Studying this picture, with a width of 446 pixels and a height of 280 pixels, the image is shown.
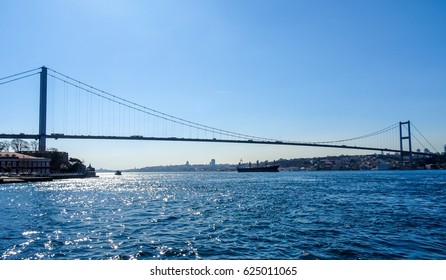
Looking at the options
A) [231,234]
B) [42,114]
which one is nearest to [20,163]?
[42,114]

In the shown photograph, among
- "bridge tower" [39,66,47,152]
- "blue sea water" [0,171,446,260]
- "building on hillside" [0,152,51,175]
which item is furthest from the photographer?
"building on hillside" [0,152,51,175]

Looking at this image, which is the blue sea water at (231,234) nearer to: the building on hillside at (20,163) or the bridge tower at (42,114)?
the bridge tower at (42,114)

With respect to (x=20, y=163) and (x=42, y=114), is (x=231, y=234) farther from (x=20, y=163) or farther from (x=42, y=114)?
(x=20, y=163)

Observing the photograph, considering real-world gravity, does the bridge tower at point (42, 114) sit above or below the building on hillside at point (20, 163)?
above

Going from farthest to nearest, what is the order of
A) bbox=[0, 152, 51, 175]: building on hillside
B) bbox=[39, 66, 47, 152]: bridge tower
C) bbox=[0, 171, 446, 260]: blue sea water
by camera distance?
bbox=[0, 152, 51, 175]: building on hillside, bbox=[39, 66, 47, 152]: bridge tower, bbox=[0, 171, 446, 260]: blue sea water

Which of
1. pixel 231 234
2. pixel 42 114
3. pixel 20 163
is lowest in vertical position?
pixel 231 234

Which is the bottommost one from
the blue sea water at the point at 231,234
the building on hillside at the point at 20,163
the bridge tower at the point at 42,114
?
the blue sea water at the point at 231,234

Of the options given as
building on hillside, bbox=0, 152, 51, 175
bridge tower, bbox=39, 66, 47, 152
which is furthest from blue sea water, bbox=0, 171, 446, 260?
building on hillside, bbox=0, 152, 51, 175

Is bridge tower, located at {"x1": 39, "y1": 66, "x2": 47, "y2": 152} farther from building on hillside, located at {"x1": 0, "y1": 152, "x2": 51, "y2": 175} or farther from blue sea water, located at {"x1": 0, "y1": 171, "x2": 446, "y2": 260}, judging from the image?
blue sea water, located at {"x1": 0, "y1": 171, "x2": 446, "y2": 260}

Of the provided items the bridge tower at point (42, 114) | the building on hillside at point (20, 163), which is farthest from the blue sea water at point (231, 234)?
the building on hillside at point (20, 163)

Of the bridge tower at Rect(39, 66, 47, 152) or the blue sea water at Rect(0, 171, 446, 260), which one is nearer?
the blue sea water at Rect(0, 171, 446, 260)

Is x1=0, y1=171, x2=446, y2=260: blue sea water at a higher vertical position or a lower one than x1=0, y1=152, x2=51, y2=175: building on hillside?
lower
